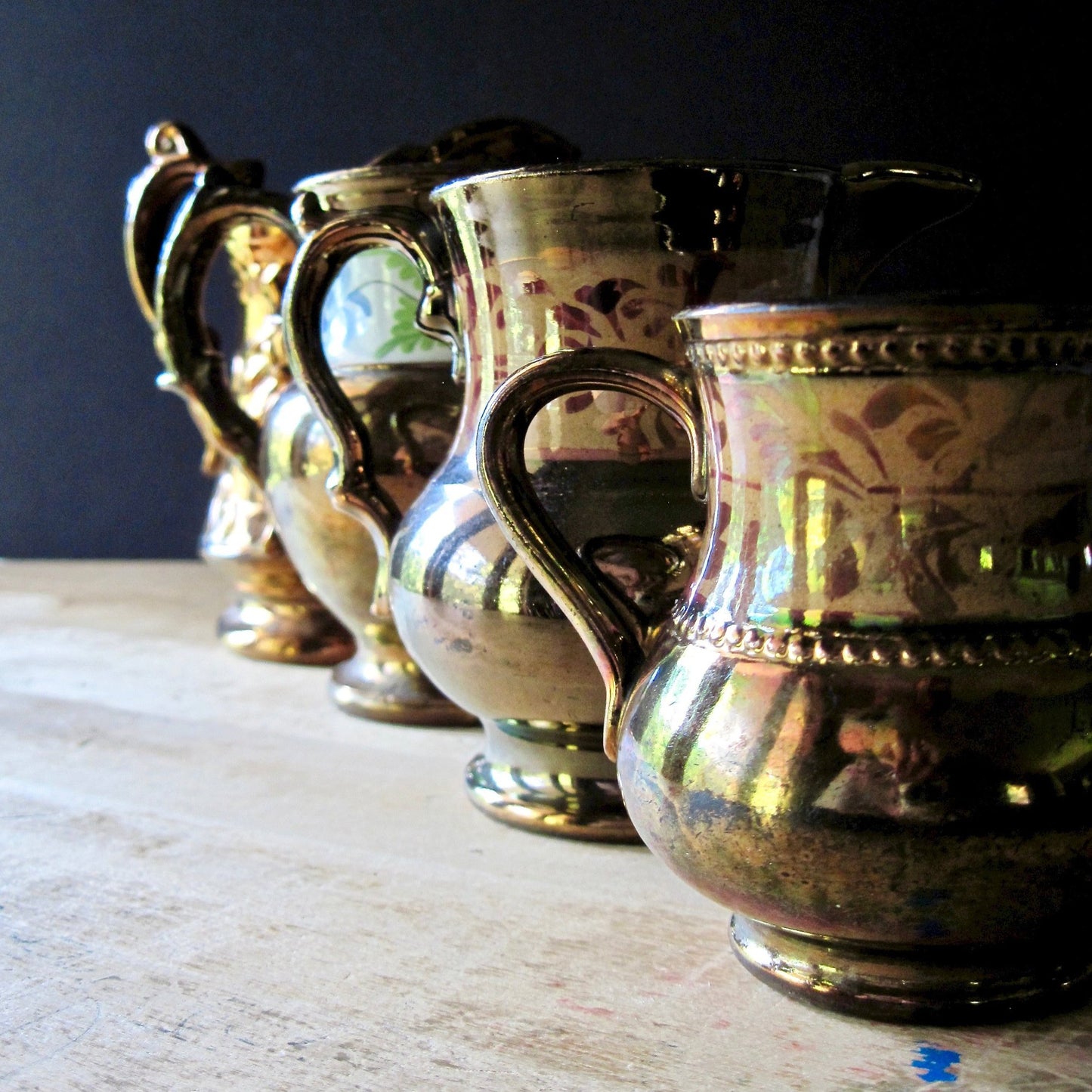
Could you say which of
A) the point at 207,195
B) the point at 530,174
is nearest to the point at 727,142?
the point at 207,195

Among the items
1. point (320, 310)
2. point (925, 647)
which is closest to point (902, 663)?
point (925, 647)

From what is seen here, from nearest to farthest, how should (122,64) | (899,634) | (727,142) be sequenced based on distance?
(899,634), (727,142), (122,64)

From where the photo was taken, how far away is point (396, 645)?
38.3 inches

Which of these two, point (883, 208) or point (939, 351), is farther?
point (883, 208)

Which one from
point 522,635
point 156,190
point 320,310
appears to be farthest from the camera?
point 156,190

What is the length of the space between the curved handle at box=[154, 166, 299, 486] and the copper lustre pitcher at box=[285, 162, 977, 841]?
→ 0.69ft

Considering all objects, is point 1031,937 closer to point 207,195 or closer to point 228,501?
point 207,195

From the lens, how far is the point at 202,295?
0.98 m

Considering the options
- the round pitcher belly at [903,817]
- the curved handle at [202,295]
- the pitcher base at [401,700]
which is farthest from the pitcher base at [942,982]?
the curved handle at [202,295]

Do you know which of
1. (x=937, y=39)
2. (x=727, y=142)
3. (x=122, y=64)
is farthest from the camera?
(x=122, y=64)

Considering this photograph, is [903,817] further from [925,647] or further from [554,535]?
[554,535]

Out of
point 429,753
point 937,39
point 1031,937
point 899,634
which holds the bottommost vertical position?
point 429,753

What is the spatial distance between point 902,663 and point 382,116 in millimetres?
1128

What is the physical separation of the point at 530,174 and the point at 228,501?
0.61 meters
